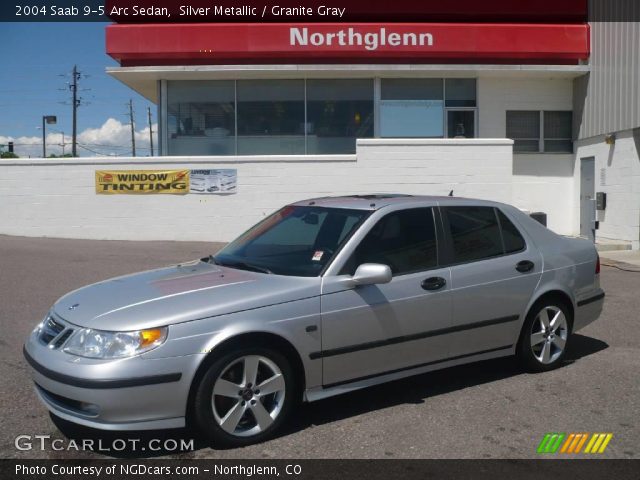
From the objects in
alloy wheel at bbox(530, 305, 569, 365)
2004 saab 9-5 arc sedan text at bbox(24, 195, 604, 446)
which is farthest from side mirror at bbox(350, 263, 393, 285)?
alloy wheel at bbox(530, 305, 569, 365)

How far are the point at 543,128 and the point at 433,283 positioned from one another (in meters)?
16.7

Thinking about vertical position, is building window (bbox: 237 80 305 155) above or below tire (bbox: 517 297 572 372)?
above

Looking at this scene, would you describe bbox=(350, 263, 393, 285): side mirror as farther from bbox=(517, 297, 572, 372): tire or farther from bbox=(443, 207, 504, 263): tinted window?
bbox=(517, 297, 572, 372): tire

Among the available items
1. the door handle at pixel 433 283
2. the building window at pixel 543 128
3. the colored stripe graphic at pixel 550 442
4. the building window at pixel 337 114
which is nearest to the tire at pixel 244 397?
the door handle at pixel 433 283

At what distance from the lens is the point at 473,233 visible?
5.81m

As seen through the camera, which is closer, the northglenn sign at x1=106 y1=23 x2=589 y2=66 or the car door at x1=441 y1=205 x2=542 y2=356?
the car door at x1=441 y1=205 x2=542 y2=356

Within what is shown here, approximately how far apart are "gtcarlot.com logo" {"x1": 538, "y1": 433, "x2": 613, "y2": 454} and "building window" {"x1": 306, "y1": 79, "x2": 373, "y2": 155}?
51.8ft

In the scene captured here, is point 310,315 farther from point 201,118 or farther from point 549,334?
point 201,118

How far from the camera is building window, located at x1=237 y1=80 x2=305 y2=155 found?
65.5 ft

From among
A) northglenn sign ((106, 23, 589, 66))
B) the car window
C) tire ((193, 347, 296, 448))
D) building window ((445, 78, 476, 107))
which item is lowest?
tire ((193, 347, 296, 448))

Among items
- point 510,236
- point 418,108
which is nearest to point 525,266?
point 510,236

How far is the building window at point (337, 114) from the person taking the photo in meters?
20.0

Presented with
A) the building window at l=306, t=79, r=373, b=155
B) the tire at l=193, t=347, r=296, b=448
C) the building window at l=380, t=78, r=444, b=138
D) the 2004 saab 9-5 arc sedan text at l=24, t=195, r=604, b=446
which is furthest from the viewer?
the building window at l=380, t=78, r=444, b=138

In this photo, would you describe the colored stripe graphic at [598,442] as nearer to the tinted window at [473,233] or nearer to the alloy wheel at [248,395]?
the tinted window at [473,233]
